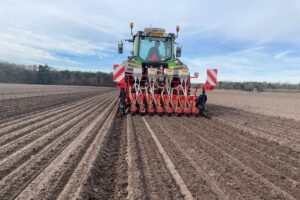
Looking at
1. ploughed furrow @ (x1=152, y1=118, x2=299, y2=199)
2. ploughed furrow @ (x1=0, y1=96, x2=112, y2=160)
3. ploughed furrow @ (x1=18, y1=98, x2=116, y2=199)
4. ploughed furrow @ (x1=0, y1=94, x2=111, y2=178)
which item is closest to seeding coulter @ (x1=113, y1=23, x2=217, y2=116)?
ploughed furrow @ (x1=0, y1=96, x2=112, y2=160)

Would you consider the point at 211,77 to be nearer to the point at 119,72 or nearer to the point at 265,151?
the point at 119,72

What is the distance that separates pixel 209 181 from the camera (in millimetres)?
3207

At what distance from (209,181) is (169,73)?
660cm

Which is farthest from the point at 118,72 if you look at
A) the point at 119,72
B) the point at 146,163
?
the point at 146,163

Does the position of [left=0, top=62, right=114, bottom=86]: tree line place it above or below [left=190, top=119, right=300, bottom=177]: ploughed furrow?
above

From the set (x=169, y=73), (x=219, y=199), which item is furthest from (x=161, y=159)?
(x=169, y=73)

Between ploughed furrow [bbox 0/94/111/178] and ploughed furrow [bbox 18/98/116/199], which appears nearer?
ploughed furrow [bbox 18/98/116/199]

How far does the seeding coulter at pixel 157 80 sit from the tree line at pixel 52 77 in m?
53.0

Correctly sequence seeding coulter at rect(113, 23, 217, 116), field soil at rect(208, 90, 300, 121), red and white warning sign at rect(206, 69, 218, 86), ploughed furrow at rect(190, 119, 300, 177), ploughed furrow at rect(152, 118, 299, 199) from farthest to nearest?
field soil at rect(208, 90, 300, 121) → red and white warning sign at rect(206, 69, 218, 86) → seeding coulter at rect(113, 23, 217, 116) → ploughed furrow at rect(190, 119, 300, 177) → ploughed furrow at rect(152, 118, 299, 199)

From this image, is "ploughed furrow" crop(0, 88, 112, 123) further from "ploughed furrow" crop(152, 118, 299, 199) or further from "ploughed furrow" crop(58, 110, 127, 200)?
"ploughed furrow" crop(152, 118, 299, 199)

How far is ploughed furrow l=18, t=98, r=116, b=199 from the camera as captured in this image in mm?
2748

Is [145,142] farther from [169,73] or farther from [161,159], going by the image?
[169,73]

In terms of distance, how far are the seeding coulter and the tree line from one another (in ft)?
174

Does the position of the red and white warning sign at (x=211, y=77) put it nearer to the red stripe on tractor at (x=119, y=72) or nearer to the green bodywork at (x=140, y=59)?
the green bodywork at (x=140, y=59)
